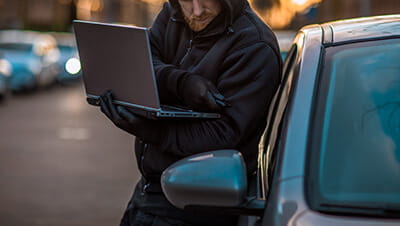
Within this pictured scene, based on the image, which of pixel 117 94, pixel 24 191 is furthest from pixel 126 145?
pixel 117 94

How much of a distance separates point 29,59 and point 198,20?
22.5m

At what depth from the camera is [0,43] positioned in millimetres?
25797

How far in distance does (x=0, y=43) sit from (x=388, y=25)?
23669 mm

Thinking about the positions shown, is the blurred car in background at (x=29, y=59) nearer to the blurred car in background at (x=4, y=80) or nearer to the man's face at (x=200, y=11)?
the blurred car in background at (x=4, y=80)

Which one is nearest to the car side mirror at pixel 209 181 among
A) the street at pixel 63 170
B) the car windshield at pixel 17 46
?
the street at pixel 63 170

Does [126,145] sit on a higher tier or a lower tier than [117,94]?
lower

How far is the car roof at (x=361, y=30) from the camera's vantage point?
303 centimetres

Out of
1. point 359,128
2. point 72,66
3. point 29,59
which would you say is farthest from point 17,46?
point 359,128

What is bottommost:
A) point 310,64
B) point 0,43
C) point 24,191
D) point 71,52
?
point 71,52

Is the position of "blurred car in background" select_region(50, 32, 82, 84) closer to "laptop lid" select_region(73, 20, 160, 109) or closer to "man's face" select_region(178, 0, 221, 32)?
"laptop lid" select_region(73, 20, 160, 109)

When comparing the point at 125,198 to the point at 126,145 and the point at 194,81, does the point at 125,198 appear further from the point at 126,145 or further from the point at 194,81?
the point at 194,81

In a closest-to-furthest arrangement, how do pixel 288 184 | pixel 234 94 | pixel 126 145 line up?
pixel 288 184 < pixel 234 94 < pixel 126 145

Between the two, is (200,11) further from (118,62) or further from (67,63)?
(67,63)

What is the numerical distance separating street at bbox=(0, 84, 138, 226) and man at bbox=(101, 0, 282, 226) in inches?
181
